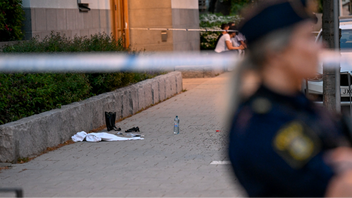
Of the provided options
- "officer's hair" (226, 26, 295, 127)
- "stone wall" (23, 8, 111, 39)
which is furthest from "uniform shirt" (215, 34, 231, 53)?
"officer's hair" (226, 26, 295, 127)

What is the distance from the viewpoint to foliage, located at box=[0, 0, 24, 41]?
10338mm

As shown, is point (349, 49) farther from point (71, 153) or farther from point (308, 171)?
point (308, 171)

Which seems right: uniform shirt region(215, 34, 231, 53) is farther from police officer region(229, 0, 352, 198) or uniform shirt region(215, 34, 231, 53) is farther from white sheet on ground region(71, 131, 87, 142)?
police officer region(229, 0, 352, 198)

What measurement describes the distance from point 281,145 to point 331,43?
6.40 meters

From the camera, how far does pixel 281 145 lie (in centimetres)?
160

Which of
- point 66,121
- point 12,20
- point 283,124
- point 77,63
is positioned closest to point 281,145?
point 283,124

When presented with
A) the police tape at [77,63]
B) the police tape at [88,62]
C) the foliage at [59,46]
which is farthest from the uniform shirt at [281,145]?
the foliage at [59,46]

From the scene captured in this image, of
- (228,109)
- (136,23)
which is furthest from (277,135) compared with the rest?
(136,23)

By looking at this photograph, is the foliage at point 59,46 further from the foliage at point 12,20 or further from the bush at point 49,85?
the foliage at point 12,20

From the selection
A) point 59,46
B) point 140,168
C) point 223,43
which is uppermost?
point 223,43

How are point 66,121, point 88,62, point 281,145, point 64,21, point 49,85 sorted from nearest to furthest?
1. point 281,145
2. point 66,121
3. point 49,85
4. point 88,62
5. point 64,21

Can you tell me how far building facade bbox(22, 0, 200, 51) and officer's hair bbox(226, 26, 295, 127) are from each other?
382 inches

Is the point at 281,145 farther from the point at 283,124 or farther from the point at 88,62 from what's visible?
the point at 88,62

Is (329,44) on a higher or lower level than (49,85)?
higher
